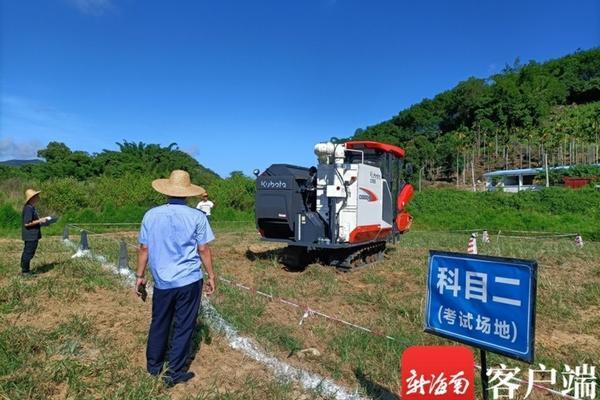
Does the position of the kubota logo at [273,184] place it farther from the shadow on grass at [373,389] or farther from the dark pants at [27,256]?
the shadow on grass at [373,389]

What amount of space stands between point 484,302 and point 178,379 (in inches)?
95.3

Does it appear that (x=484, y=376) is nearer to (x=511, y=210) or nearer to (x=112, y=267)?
(x=112, y=267)

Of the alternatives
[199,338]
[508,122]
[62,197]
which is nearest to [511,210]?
[62,197]

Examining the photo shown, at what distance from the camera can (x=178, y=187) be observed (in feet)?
12.4

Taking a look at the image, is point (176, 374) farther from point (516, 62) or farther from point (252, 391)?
point (516, 62)

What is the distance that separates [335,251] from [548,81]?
9940cm

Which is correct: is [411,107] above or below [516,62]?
below

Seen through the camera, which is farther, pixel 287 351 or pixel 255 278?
pixel 255 278

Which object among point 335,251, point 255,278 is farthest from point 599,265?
point 255,278

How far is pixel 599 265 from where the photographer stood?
9.34 meters

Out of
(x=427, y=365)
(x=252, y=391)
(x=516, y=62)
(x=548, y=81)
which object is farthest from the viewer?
(x=516, y=62)

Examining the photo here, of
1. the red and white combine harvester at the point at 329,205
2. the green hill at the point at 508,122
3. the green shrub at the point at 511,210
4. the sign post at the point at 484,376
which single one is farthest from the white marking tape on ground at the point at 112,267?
the green hill at the point at 508,122

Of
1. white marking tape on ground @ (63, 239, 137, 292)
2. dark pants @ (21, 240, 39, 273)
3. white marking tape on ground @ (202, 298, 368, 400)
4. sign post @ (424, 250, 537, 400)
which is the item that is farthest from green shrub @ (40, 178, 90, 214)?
sign post @ (424, 250, 537, 400)

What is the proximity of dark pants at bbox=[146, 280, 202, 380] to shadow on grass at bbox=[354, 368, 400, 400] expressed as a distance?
1.46m
